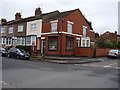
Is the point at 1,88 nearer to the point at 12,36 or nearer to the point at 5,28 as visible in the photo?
the point at 12,36

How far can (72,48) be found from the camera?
23453 millimetres

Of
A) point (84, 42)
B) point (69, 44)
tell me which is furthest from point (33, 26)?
point (84, 42)

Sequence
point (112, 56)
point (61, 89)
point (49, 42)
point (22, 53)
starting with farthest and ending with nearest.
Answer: point (49, 42), point (112, 56), point (22, 53), point (61, 89)

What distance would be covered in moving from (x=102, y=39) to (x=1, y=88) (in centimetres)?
2873

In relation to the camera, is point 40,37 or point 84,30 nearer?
point 40,37

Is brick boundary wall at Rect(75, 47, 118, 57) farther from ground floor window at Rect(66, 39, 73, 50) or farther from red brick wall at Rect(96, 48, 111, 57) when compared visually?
ground floor window at Rect(66, 39, 73, 50)

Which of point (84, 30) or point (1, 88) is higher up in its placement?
point (84, 30)

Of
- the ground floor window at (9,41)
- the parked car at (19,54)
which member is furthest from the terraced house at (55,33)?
the parked car at (19,54)

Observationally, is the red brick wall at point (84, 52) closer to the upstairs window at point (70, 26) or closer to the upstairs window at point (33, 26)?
the upstairs window at point (70, 26)

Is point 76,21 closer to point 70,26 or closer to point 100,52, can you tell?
point 70,26

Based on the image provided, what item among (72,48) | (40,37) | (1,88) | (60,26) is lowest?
(1,88)

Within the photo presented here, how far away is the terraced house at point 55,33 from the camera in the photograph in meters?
21.8

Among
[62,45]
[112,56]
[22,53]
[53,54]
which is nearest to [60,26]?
[62,45]

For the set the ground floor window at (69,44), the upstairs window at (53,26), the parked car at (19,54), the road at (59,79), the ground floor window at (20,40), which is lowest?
the road at (59,79)
